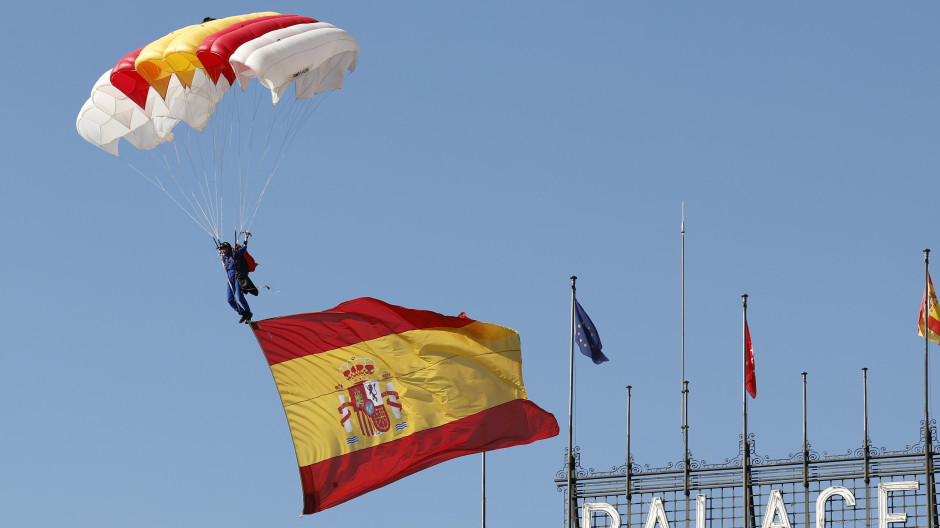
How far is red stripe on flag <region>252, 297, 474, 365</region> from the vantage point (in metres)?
47.7

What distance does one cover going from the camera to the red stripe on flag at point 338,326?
47688 mm

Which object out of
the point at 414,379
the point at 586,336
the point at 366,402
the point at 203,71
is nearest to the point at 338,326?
the point at 366,402

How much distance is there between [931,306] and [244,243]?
51.0ft

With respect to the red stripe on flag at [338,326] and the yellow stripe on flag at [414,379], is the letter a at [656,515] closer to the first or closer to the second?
the yellow stripe on flag at [414,379]

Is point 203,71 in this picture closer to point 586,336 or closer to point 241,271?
point 241,271

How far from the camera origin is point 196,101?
164ft

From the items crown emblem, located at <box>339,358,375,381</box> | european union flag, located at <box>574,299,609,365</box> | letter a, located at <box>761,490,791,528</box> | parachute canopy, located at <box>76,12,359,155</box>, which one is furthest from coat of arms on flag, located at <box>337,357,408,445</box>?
letter a, located at <box>761,490,791,528</box>

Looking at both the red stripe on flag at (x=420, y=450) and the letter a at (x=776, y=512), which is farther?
the letter a at (x=776, y=512)

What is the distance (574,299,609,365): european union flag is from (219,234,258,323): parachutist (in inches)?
379

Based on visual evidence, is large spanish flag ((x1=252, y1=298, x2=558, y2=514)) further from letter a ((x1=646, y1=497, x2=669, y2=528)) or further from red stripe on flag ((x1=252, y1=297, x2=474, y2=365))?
letter a ((x1=646, y1=497, x2=669, y2=528))

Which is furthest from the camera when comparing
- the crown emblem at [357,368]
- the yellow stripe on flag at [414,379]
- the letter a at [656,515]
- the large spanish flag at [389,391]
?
the letter a at [656,515]

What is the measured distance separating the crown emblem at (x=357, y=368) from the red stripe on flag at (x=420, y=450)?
58.4 inches

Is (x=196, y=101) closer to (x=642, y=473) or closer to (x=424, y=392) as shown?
(x=424, y=392)

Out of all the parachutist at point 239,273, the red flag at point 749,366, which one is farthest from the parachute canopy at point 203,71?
the red flag at point 749,366
